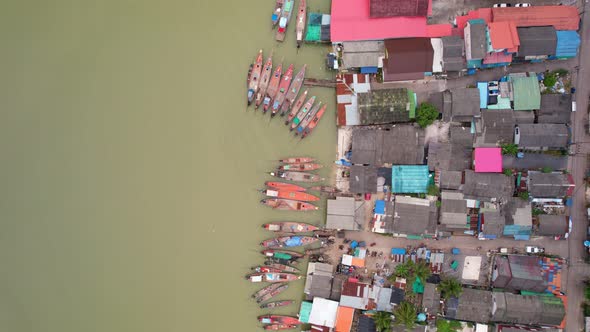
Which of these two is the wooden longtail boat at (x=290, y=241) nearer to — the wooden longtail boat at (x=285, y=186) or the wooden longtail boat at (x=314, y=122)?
the wooden longtail boat at (x=285, y=186)

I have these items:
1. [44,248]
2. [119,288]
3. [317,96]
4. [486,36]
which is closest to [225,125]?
[317,96]

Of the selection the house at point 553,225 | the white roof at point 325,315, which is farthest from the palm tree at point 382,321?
the house at point 553,225

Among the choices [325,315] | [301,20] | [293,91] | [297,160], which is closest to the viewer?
[325,315]

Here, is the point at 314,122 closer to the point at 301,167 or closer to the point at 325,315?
the point at 301,167

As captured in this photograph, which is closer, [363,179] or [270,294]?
[363,179]

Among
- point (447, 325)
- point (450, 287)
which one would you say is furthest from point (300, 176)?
point (447, 325)

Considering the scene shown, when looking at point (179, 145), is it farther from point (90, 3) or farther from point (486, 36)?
point (486, 36)
